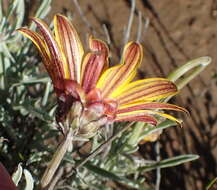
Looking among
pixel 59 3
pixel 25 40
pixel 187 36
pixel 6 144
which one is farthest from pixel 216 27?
pixel 6 144

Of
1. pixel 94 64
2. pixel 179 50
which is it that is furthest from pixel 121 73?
pixel 179 50

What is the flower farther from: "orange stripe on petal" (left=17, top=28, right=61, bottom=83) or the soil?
the soil

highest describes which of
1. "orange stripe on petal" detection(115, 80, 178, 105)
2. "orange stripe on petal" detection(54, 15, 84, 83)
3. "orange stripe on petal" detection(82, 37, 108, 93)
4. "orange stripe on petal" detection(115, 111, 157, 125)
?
"orange stripe on petal" detection(54, 15, 84, 83)

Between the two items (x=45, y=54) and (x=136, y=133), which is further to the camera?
(x=136, y=133)

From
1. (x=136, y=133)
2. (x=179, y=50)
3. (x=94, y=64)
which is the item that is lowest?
(x=179, y=50)

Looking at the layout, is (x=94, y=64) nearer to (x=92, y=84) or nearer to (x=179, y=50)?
(x=92, y=84)

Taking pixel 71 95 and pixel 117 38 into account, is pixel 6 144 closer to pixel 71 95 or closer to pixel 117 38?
pixel 71 95

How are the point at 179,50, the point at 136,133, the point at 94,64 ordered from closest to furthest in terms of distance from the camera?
the point at 94,64
the point at 136,133
the point at 179,50

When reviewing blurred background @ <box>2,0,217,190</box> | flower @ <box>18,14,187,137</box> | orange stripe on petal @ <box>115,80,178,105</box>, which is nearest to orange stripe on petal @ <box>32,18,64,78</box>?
flower @ <box>18,14,187,137</box>
